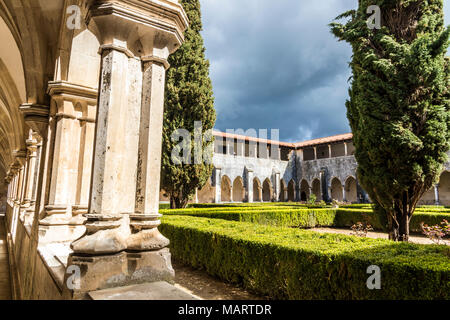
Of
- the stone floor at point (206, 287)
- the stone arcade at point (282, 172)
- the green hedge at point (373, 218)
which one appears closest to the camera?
the stone floor at point (206, 287)

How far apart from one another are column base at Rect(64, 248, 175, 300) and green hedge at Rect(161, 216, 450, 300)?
5.95 ft

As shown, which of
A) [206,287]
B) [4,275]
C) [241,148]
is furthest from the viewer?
[241,148]

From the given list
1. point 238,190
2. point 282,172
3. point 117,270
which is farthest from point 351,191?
point 117,270

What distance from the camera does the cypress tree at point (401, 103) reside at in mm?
5613

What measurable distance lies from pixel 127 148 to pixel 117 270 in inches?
33.1

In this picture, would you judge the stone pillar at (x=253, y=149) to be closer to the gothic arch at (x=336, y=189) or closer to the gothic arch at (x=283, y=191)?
the gothic arch at (x=283, y=191)

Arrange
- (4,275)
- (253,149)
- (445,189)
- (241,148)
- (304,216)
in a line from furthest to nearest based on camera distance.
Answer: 1. (253,149)
2. (241,148)
3. (445,189)
4. (304,216)
5. (4,275)

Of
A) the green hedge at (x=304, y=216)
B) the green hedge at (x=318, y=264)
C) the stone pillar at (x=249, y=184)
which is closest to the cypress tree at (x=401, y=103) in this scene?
the green hedge at (x=318, y=264)

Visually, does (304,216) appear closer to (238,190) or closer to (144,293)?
(144,293)

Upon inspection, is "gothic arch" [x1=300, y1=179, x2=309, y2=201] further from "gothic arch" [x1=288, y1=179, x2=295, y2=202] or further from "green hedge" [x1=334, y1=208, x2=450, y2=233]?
"green hedge" [x1=334, y1=208, x2=450, y2=233]

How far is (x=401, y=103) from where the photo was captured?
18.8 ft

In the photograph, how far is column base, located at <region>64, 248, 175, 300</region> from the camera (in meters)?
1.65

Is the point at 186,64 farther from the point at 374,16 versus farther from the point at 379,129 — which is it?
the point at 379,129

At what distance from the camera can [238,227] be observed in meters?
5.12
